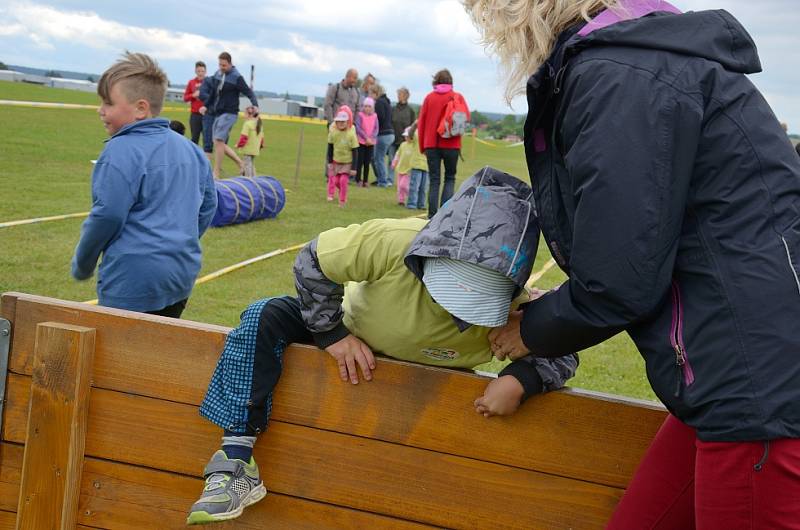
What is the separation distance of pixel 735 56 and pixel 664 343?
58cm

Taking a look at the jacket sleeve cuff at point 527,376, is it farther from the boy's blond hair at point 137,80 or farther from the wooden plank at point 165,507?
→ the boy's blond hair at point 137,80

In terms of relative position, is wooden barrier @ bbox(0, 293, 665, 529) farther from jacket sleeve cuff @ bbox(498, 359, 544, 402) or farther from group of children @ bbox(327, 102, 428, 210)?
group of children @ bbox(327, 102, 428, 210)

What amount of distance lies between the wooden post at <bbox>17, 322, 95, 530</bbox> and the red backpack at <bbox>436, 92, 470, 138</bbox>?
9.73 metres

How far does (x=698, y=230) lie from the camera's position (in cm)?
170

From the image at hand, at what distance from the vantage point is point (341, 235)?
7.91 feet

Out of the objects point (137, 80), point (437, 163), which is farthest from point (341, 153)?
point (137, 80)

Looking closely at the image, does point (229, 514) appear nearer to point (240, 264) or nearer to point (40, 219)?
point (240, 264)

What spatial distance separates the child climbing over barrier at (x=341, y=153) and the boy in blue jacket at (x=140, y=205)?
30.0ft

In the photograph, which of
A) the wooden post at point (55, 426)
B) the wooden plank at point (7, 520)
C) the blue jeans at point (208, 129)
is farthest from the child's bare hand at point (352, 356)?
the blue jeans at point (208, 129)

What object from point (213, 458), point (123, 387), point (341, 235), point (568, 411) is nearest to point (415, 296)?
point (341, 235)

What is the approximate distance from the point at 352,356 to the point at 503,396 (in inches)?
17.0

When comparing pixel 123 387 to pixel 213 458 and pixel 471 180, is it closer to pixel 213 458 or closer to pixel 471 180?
pixel 213 458

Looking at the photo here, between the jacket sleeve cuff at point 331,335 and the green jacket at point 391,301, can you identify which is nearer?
the green jacket at point 391,301

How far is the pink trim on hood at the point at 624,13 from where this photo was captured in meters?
1.77
